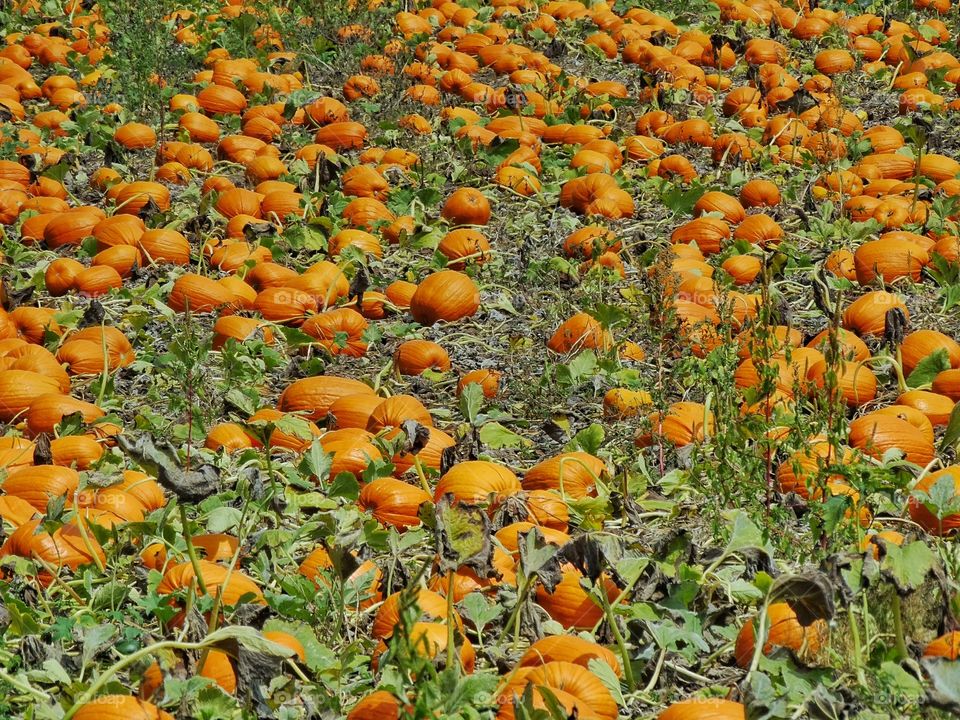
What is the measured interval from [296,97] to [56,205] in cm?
187

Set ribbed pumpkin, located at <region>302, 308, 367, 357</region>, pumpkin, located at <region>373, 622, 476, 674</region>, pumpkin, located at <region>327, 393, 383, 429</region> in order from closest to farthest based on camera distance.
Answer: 1. pumpkin, located at <region>373, 622, 476, 674</region>
2. pumpkin, located at <region>327, 393, 383, 429</region>
3. ribbed pumpkin, located at <region>302, 308, 367, 357</region>

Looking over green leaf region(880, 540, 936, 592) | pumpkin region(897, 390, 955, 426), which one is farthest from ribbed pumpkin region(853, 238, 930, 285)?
green leaf region(880, 540, 936, 592)

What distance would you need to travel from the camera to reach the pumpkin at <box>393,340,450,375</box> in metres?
5.14

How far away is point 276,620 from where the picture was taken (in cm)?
338

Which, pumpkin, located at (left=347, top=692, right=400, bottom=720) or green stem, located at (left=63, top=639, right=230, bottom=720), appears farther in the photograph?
pumpkin, located at (left=347, top=692, right=400, bottom=720)

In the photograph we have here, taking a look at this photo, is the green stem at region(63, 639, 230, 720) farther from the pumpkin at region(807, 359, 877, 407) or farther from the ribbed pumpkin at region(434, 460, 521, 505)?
the pumpkin at region(807, 359, 877, 407)

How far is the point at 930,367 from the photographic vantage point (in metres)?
4.73

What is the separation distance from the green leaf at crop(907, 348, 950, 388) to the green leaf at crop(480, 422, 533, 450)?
151 centimetres

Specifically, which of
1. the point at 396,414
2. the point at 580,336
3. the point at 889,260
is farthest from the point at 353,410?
the point at 889,260

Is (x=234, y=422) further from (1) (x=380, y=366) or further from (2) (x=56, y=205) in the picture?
(2) (x=56, y=205)

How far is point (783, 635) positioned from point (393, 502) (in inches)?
54.1

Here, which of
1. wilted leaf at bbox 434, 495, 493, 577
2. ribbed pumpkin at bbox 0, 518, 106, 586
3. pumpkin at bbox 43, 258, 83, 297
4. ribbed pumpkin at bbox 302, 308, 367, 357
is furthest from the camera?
pumpkin at bbox 43, 258, 83, 297

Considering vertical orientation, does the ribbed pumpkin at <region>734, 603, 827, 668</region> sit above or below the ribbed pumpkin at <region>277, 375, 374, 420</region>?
above

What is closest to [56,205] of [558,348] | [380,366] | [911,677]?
[380,366]
